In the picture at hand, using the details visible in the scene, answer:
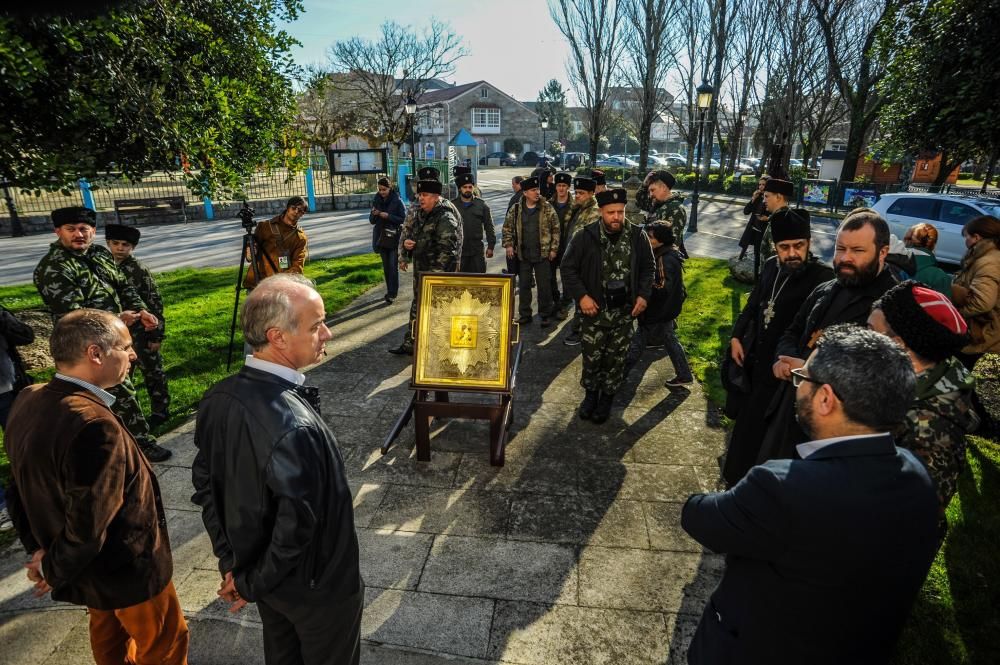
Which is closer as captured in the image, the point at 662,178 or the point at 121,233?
the point at 121,233

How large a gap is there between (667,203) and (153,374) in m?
7.07

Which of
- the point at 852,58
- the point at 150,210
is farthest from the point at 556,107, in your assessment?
the point at 150,210

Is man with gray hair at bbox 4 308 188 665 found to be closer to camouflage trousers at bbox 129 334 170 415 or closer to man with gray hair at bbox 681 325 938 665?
man with gray hair at bbox 681 325 938 665

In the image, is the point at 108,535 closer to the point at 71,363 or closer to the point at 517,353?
the point at 71,363

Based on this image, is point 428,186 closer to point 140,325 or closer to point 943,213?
point 140,325

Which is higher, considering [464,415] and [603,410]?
[464,415]

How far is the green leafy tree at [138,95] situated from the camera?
3.82m

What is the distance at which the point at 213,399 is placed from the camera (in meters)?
2.01

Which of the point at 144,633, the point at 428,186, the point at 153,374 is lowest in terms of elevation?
the point at 144,633

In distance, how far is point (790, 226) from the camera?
362 cm

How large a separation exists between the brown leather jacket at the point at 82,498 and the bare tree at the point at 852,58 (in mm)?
24376

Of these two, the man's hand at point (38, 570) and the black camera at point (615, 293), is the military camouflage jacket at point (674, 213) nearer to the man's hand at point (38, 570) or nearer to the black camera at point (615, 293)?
the black camera at point (615, 293)

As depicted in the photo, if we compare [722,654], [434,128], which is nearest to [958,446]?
[722,654]

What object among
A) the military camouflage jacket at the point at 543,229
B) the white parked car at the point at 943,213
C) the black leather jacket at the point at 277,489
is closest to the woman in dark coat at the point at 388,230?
the military camouflage jacket at the point at 543,229
